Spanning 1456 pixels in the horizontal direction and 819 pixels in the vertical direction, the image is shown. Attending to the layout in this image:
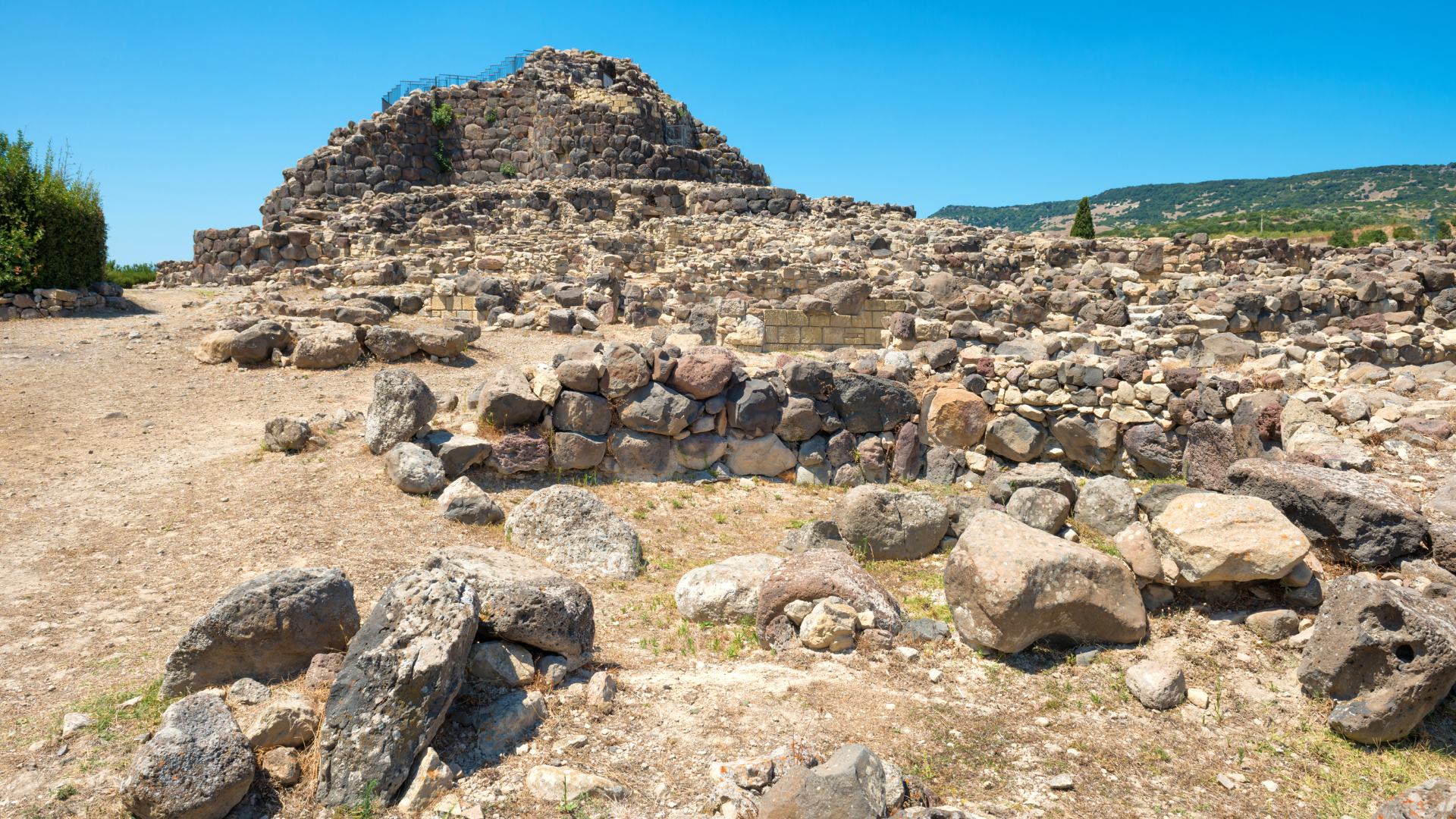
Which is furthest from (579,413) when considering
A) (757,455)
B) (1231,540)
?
(1231,540)

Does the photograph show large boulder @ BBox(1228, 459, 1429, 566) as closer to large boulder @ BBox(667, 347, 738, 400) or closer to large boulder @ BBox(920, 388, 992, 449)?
large boulder @ BBox(920, 388, 992, 449)

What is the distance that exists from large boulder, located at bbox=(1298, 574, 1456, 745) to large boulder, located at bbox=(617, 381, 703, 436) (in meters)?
5.84

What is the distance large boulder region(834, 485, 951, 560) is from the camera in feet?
23.7

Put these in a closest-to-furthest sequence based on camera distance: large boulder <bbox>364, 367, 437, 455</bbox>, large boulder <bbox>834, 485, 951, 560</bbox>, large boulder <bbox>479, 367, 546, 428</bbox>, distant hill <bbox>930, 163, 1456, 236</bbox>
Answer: large boulder <bbox>834, 485, 951, 560</bbox>, large boulder <bbox>364, 367, 437, 455</bbox>, large boulder <bbox>479, 367, 546, 428</bbox>, distant hill <bbox>930, 163, 1456, 236</bbox>

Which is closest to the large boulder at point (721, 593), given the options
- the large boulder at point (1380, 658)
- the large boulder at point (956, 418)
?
the large boulder at point (1380, 658)

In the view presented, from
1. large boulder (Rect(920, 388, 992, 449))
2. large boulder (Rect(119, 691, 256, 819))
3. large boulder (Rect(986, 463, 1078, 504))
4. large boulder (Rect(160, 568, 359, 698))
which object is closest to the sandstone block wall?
large boulder (Rect(920, 388, 992, 449))

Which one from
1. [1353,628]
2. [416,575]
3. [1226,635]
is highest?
[416,575]

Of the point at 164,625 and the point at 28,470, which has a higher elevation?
the point at 28,470

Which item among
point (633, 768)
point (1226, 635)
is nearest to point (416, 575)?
point (633, 768)

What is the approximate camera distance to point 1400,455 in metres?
8.32

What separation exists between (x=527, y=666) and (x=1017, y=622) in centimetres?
297

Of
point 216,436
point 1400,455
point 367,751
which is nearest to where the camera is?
point 367,751

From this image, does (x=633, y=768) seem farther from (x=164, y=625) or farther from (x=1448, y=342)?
(x=1448, y=342)

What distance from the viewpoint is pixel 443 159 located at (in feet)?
101
